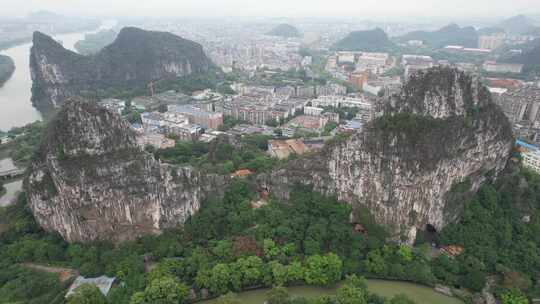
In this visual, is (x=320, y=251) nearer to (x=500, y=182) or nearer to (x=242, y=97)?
(x=500, y=182)

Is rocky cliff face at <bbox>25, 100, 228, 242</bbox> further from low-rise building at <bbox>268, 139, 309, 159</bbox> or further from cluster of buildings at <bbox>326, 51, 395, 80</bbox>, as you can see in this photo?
cluster of buildings at <bbox>326, 51, 395, 80</bbox>

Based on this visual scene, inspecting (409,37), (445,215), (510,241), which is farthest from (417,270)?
(409,37)

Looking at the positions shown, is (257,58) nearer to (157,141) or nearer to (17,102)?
(17,102)

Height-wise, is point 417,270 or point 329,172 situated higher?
point 329,172

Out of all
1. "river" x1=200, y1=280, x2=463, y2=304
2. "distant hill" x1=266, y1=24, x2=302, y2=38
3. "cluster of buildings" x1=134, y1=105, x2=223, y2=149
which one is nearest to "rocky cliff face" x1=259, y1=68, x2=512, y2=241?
"river" x1=200, y1=280, x2=463, y2=304

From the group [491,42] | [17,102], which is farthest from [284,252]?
[491,42]

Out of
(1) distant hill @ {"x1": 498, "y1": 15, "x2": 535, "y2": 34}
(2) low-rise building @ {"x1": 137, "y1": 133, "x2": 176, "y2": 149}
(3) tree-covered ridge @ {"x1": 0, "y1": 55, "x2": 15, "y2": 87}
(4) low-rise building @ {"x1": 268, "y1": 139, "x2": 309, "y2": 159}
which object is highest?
(1) distant hill @ {"x1": 498, "y1": 15, "x2": 535, "y2": 34}
